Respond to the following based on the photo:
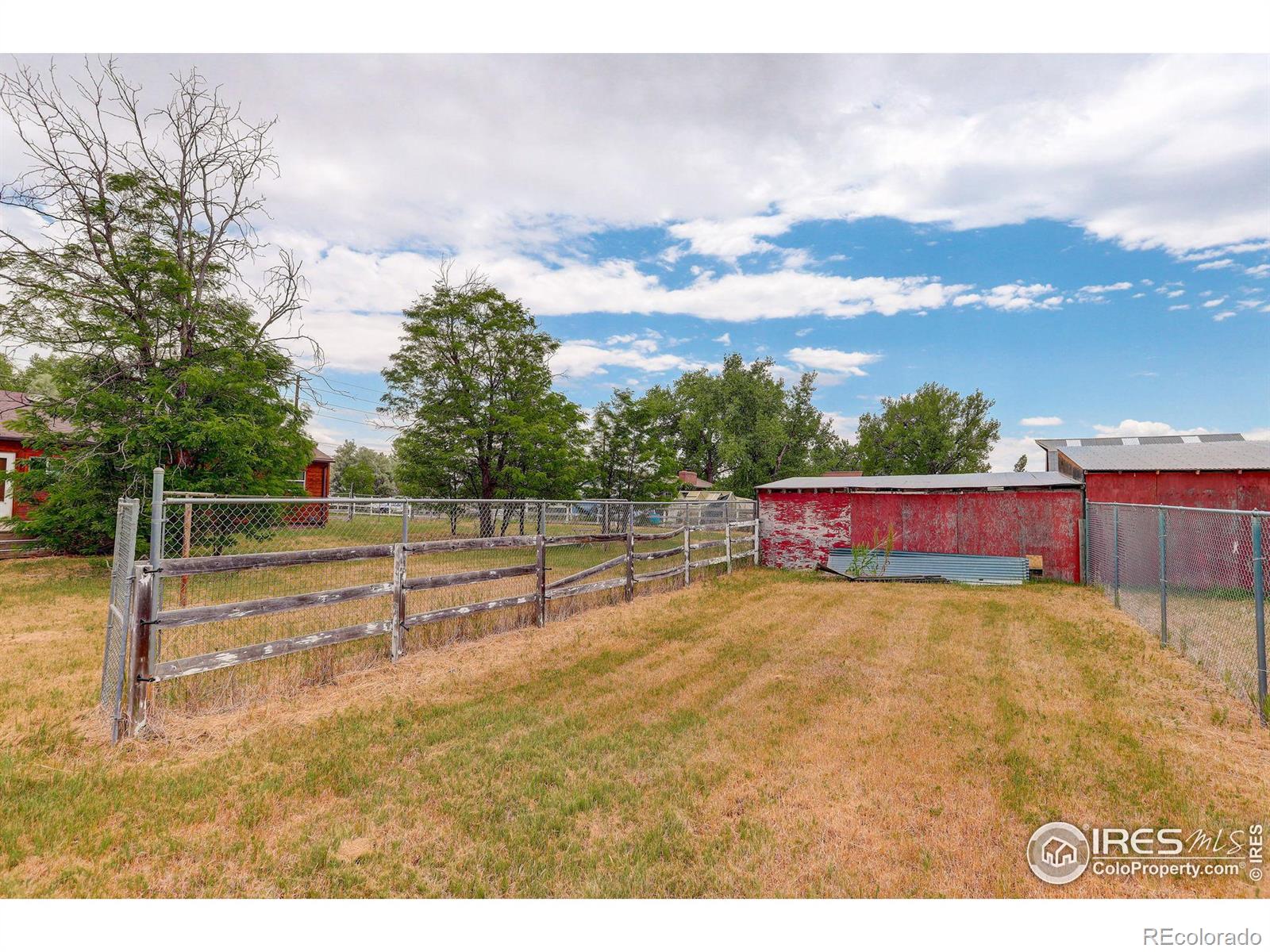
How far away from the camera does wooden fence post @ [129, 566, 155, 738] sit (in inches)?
195

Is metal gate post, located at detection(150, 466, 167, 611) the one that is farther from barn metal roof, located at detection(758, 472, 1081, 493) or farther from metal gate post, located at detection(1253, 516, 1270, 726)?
barn metal roof, located at detection(758, 472, 1081, 493)

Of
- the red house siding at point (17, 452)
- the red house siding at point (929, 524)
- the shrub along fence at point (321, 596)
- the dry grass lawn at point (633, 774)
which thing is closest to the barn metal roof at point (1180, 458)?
the red house siding at point (929, 524)

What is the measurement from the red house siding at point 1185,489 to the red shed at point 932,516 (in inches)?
23.3

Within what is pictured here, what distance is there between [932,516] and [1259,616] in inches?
433

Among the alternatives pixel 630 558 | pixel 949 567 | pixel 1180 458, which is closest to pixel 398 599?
pixel 630 558

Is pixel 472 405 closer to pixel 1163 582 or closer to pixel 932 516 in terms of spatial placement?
pixel 932 516

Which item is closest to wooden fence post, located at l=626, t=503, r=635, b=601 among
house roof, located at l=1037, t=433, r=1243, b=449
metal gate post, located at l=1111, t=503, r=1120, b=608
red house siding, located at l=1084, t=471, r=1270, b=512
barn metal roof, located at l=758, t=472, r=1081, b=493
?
barn metal roof, located at l=758, t=472, r=1081, b=493

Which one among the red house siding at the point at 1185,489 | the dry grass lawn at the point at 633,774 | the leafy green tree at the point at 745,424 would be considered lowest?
the dry grass lawn at the point at 633,774

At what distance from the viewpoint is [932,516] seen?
16016 millimetres

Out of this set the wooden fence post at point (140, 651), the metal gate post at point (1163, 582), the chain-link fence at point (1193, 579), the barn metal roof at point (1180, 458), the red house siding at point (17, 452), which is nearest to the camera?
the wooden fence post at point (140, 651)

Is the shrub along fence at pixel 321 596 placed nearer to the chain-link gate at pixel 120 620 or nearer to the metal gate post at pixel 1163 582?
the chain-link gate at pixel 120 620

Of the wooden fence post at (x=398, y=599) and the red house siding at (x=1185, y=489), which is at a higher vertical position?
the red house siding at (x=1185, y=489)

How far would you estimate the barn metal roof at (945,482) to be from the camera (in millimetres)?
15312

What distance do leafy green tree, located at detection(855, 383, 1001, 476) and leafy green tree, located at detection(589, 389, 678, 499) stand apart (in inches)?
1192
